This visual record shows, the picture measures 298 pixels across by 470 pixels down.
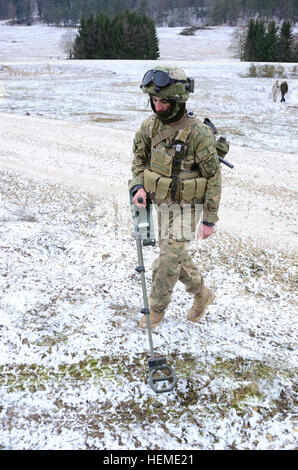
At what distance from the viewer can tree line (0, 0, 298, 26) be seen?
407 ft

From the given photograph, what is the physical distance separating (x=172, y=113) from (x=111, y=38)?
66.7 meters

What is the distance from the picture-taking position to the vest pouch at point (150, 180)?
378 centimetres

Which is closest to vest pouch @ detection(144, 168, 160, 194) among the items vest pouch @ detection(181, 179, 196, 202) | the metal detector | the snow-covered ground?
the metal detector

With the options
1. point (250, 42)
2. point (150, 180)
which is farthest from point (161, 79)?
point (250, 42)

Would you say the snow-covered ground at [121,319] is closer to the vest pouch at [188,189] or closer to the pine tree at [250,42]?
the vest pouch at [188,189]

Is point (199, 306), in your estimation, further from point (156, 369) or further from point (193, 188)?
point (193, 188)

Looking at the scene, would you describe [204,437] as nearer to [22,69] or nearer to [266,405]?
[266,405]

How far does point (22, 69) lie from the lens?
41.9m

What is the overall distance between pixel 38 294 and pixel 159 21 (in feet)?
545

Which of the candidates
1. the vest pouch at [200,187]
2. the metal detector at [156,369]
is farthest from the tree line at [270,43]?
the metal detector at [156,369]

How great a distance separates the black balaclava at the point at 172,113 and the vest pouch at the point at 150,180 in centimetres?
56

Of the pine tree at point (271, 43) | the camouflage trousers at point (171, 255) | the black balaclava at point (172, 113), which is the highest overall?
the pine tree at point (271, 43)

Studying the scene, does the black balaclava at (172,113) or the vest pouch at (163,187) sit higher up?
the black balaclava at (172,113)

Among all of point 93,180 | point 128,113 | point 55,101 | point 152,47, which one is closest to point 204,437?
point 93,180
